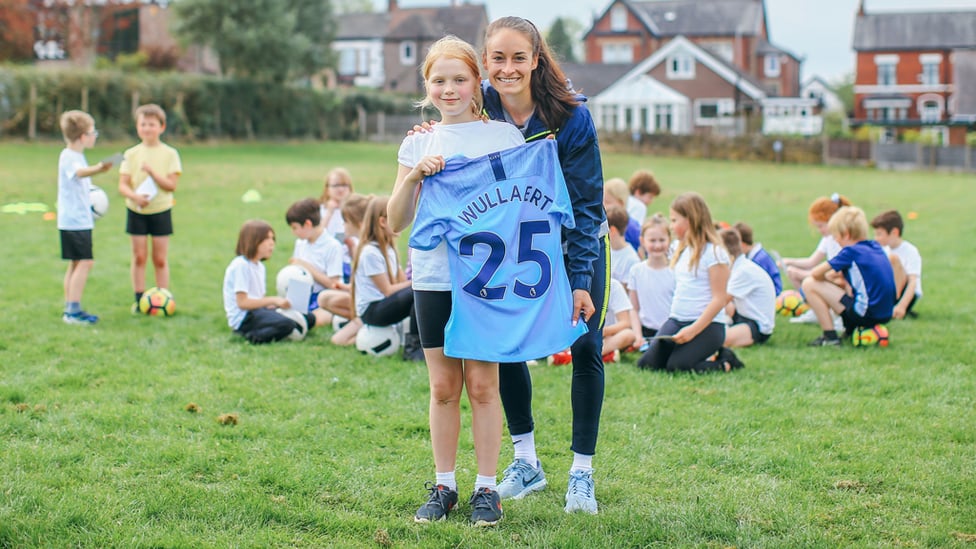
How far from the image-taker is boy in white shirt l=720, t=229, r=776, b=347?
831cm

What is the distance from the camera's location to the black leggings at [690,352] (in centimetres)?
744

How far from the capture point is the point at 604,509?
15.1 ft

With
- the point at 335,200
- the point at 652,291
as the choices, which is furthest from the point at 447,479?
the point at 335,200

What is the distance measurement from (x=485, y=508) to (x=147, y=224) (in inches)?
257

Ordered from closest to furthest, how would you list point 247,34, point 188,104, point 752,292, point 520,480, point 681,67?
point 520,480 < point 752,292 < point 188,104 < point 247,34 < point 681,67

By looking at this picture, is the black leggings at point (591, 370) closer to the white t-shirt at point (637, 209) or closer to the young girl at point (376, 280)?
the young girl at point (376, 280)

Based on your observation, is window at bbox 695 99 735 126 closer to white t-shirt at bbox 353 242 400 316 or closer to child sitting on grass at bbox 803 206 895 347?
child sitting on grass at bbox 803 206 895 347

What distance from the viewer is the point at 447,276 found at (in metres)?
4.28

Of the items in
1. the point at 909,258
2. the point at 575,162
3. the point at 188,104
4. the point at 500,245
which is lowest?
the point at 909,258

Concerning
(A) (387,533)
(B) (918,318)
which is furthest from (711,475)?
(B) (918,318)

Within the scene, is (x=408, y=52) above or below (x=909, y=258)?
above

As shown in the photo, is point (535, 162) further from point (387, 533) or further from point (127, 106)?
point (127, 106)

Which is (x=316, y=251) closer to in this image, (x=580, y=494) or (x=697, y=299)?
(x=697, y=299)

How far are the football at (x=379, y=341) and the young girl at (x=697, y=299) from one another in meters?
1.93
